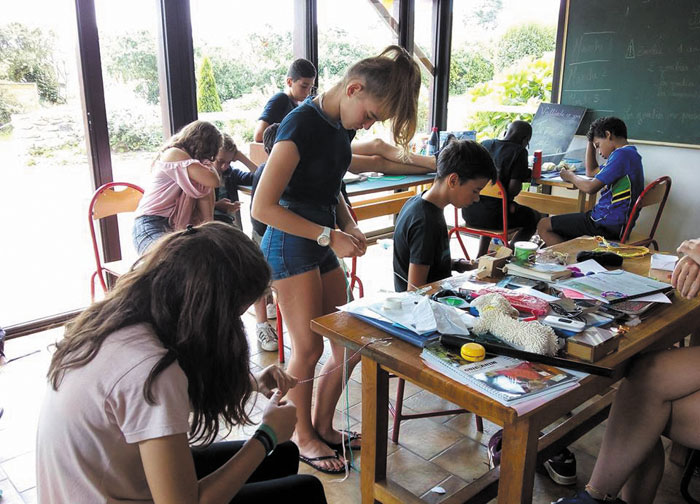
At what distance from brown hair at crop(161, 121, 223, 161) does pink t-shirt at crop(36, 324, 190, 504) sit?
1.93m

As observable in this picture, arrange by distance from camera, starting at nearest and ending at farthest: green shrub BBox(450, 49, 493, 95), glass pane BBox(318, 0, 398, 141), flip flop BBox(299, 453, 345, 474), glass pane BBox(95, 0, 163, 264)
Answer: flip flop BBox(299, 453, 345, 474) → glass pane BBox(95, 0, 163, 264) → glass pane BBox(318, 0, 398, 141) → green shrub BBox(450, 49, 493, 95)

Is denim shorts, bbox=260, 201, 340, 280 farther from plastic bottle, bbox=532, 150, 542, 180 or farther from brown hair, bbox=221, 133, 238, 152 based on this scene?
plastic bottle, bbox=532, 150, 542, 180

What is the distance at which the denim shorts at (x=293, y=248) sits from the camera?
184cm

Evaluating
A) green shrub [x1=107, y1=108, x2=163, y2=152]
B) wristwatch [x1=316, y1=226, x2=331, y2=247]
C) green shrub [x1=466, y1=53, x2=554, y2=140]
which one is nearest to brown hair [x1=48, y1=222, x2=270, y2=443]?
wristwatch [x1=316, y1=226, x2=331, y2=247]

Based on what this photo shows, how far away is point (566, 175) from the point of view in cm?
404

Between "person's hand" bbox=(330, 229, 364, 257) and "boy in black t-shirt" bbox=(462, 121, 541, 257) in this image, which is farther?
"boy in black t-shirt" bbox=(462, 121, 541, 257)

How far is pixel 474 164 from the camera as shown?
2168 mm

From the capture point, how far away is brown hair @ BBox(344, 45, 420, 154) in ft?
5.51

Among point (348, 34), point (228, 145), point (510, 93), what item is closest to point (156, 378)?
point (228, 145)

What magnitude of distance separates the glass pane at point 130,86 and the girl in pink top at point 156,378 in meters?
2.36

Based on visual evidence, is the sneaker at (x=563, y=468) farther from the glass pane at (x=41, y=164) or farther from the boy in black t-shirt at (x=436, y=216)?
the glass pane at (x=41, y=164)

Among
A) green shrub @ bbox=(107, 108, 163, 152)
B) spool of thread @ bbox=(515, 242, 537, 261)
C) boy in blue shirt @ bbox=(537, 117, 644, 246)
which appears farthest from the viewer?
boy in blue shirt @ bbox=(537, 117, 644, 246)

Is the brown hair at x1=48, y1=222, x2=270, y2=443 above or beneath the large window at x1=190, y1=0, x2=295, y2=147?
beneath

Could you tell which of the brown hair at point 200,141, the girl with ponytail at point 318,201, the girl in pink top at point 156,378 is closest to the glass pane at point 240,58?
the brown hair at point 200,141
